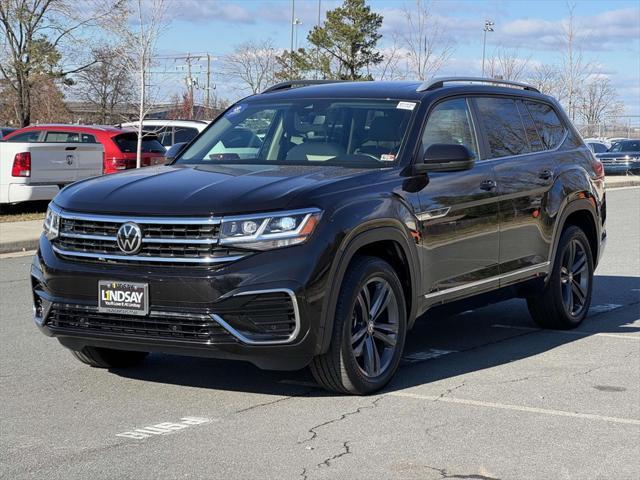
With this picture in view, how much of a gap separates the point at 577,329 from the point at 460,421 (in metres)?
3.33

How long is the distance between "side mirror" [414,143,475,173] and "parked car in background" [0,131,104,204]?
12.2 m

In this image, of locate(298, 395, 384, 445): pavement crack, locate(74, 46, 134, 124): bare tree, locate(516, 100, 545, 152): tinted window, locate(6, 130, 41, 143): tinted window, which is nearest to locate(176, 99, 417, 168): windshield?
locate(298, 395, 384, 445): pavement crack

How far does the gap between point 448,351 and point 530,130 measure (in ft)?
6.35

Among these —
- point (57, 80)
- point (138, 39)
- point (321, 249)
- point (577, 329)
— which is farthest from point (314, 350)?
point (57, 80)

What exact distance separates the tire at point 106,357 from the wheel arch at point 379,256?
1722 millimetres

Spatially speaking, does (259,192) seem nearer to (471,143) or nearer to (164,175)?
(164,175)

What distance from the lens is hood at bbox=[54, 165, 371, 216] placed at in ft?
18.9

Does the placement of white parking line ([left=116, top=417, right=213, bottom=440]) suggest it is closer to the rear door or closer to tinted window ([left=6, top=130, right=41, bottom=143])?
the rear door

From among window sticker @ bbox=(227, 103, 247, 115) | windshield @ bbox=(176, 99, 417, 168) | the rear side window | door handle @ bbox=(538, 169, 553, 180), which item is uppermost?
window sticker @ bbox=(227, 103, 247, 115)

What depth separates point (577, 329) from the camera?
8844 mm

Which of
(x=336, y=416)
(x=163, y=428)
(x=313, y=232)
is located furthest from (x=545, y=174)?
(x=163, y=428)

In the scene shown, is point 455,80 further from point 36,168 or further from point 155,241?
point 36,168

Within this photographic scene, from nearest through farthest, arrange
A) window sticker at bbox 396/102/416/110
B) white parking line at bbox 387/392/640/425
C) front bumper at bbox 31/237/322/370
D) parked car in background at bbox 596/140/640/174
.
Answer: front bumper at bbox 31/237/322/370 → white parking line at bbox 387/392/640/425 → window sticker at bbox 396/102/416/110 → parked car in background at bbox 596/140/640/174

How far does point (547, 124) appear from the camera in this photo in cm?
879
